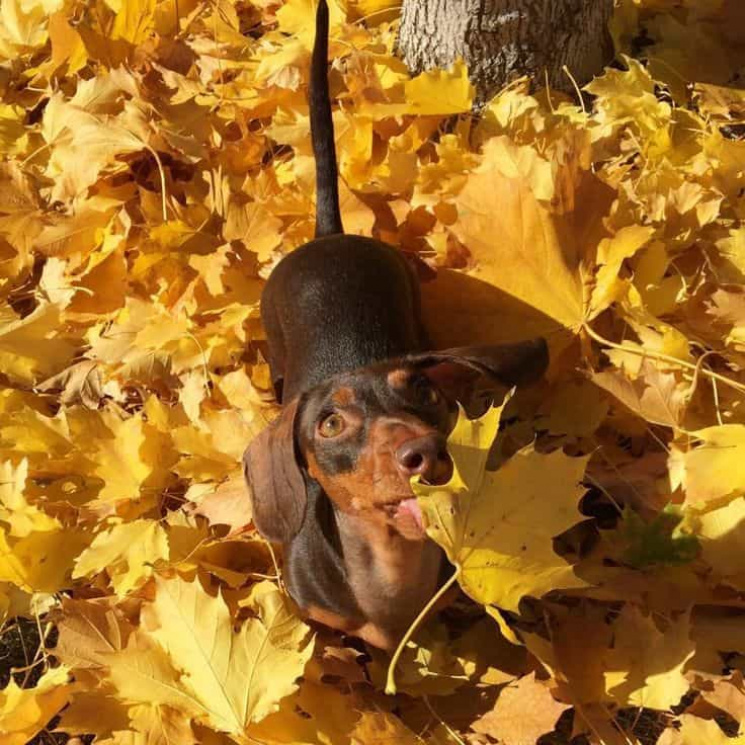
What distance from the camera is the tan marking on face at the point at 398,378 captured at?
1.42 meters

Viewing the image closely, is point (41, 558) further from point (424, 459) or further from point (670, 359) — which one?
point (670, 359)

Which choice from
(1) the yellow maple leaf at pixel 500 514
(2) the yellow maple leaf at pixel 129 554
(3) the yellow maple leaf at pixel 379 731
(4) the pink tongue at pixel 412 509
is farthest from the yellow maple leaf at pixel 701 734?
(2) the yellow maple leaf at pixel 129 554

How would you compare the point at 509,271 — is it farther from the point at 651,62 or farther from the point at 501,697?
the point at 651,62

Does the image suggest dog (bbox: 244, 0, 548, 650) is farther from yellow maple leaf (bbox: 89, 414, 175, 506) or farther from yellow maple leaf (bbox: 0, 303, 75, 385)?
yellow maple leaf (bbox: 0, 303, 75, 385)

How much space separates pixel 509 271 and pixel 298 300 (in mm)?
407

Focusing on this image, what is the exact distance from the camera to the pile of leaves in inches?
56.1

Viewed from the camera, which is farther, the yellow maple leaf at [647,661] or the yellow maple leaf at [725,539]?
the yellow maple leaf at [725,539]

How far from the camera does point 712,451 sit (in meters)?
1.53

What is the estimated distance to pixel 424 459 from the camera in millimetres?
1255

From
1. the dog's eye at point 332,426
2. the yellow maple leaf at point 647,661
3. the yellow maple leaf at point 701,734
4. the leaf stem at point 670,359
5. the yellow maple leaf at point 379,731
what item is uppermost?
the dog's eye at point 332,426

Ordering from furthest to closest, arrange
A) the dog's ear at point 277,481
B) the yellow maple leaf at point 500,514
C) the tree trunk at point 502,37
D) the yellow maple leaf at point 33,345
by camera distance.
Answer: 1. the tree trunk at point 502,37
2. the yellow maple leaf at point 33,345
3. the dog's ear at point 277,481
4. the yellow maple leaf at point 500,514

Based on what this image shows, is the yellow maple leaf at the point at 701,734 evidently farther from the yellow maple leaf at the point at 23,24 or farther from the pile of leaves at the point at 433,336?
the yellow maple leaf at the point at 23,24

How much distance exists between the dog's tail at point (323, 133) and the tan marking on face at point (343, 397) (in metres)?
0.57

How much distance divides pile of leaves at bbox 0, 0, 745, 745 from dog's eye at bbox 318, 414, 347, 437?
25 centimetres
